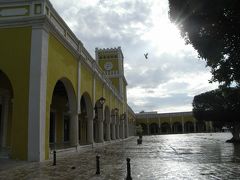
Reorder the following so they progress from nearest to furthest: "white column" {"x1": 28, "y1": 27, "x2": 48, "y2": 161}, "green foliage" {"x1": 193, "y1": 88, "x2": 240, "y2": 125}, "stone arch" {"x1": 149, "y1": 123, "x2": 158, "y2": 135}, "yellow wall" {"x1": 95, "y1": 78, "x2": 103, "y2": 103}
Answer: "white column" {"x1": 28, "y1": 27, "x2": 48, "y2": 161}, "yellow wall" {"x1": 95, "y1": 78, "x2": 103, "y2": 103}, "green foliage" {"x1": 193, "y1": 88, "x2": 240, "y2": 125}, "stone arch" {"x1": 149, "y1": 123, "x2": 158, "y2": 135}

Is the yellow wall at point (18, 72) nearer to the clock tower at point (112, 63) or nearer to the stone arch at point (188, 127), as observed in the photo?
the clock tower at point (112, 63)

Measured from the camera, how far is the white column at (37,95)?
12.2m

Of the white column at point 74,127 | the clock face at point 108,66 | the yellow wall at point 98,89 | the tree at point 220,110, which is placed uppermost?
the clock face at point 108,66

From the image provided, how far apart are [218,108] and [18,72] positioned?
21.3m

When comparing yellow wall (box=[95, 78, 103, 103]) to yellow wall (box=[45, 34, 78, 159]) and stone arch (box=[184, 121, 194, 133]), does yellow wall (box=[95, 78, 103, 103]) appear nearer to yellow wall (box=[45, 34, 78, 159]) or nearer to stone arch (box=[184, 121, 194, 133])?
yellow wall (box=[45, 34, 78, 159])

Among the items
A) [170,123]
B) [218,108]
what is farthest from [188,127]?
[218,108]

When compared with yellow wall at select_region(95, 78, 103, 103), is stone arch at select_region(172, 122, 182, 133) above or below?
below

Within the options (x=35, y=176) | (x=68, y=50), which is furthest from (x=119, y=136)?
(x=35, y=176)

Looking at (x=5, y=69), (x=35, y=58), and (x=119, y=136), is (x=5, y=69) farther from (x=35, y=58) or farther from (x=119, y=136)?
(x=119, y=136)

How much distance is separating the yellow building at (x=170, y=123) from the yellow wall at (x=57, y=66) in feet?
239

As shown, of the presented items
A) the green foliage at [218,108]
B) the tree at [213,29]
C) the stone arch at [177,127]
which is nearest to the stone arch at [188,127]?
the stone arch at [177,127]

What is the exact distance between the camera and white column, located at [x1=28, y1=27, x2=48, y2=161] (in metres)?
12.2

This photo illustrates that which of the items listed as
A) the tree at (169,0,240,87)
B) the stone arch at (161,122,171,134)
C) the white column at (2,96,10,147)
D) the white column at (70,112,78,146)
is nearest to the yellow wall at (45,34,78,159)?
the white column at (70,112,78,146)

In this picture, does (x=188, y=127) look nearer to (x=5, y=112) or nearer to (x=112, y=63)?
(x=112, y=63)
